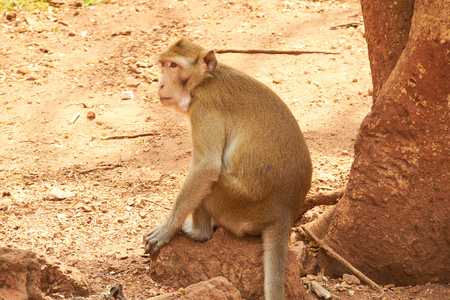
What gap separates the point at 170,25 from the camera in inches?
407

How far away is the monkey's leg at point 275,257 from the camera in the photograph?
3.92 m

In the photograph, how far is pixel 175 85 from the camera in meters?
4.41

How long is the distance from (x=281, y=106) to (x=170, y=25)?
6.50 metres

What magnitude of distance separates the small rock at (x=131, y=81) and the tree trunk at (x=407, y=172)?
486 centimetres

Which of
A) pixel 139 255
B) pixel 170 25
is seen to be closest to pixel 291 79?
pixel 170 25

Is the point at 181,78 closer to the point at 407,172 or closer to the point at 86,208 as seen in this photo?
the point at 407,172

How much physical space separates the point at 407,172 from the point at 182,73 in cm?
201

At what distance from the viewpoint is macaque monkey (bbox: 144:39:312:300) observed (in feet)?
13.7

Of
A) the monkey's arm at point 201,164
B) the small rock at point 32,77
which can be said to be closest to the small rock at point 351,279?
the monkey's arm at point 201,164

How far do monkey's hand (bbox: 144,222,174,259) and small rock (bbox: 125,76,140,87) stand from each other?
4.63 m

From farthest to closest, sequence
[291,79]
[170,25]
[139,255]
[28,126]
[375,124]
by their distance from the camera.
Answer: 1. [170,25]
2. [291,79]
3. [28,126]
4. [139,255]
5. [375,124]

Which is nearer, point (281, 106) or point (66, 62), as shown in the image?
point (281, 106)

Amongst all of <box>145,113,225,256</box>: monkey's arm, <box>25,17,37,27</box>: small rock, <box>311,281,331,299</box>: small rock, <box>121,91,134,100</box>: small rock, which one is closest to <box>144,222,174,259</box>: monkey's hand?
<box>145,113,225,256</box>: monkey's arm

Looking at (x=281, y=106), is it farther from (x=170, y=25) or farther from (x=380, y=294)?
(x=170, y=25)
